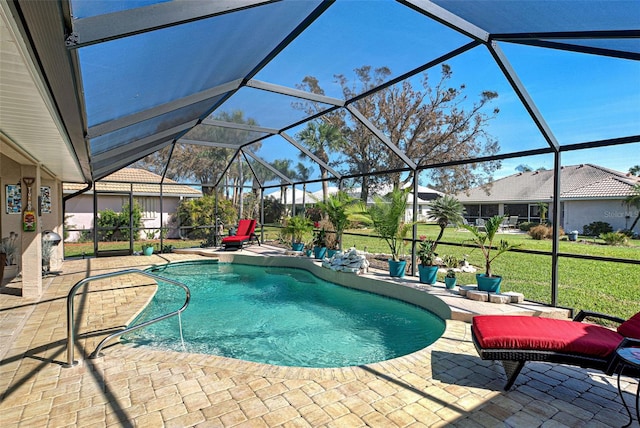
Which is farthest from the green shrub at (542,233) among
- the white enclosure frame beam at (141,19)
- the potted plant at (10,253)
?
the potted plant at (10,253)

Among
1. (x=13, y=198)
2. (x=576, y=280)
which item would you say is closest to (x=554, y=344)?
(x=576, y=280)

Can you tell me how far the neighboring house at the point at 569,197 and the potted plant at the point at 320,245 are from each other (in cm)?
1048

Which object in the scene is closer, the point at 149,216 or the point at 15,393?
the point at 15,393

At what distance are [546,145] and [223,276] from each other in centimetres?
842

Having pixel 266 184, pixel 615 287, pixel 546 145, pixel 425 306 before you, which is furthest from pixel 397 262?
pixel 266 184

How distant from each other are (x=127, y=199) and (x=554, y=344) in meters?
18.4

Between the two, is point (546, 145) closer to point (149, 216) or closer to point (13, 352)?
point (13, 352)

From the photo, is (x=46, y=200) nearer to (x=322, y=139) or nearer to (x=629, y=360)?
(x=322, y=139)

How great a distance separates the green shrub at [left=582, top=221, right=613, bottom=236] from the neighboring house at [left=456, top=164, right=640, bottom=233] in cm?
28

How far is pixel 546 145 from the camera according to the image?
5496 mm

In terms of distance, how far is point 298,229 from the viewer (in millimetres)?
11969

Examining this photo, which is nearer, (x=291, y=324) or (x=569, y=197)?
(x=291, y=324)

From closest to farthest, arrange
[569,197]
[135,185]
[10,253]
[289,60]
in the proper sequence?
[289,60], [10,253], [135,185], [569,197]

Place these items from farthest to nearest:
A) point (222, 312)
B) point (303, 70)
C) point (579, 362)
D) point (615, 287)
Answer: point (615, 287), point (222, 312), point (303, 70), point (579, 362)
